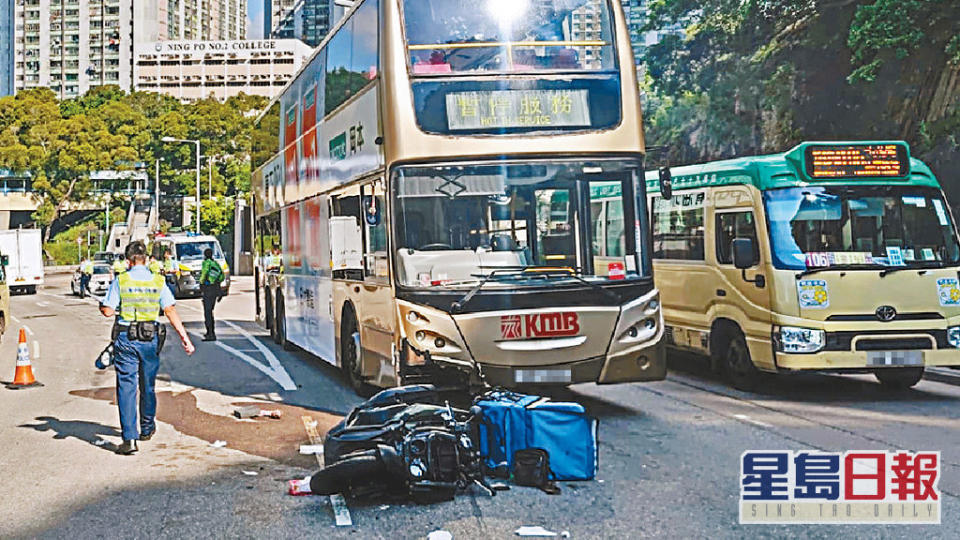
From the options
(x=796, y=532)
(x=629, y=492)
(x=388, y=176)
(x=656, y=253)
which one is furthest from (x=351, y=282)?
(x=796, y=532)

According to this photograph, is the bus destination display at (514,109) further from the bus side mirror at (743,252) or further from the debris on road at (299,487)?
the debris on road at (299,487)

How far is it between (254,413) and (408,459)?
454cm

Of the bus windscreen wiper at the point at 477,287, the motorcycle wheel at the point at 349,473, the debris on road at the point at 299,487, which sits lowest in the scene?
the debris on road at the point at 299,487

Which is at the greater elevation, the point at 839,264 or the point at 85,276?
the point at 839,264

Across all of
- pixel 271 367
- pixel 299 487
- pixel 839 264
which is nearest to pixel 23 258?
pixel 271 367

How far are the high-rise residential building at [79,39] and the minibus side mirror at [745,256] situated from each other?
17539 cm

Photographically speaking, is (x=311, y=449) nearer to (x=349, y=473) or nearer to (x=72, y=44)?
(x=349, y=473)

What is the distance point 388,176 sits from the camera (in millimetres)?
10750

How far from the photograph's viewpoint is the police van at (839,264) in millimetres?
11922

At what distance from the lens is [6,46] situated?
18800 cm

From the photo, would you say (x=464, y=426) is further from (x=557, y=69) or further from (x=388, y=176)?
(x=557, y=69)

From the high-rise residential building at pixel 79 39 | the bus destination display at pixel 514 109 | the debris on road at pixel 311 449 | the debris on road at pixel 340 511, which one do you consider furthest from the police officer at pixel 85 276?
the high-rise residential building at pixel 79 39

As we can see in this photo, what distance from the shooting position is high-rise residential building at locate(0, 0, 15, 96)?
185125mm

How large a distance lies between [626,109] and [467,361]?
2.77 meters
